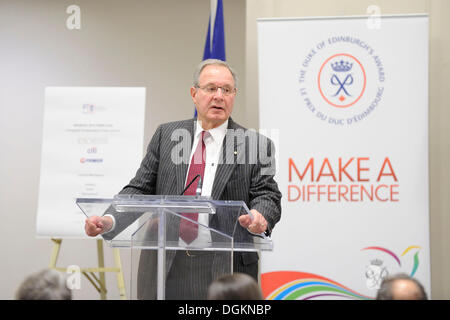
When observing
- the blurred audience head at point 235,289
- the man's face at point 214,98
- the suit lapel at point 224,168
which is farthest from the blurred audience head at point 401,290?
the man's face at point 214,98

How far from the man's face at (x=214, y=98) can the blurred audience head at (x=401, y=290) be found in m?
1.38

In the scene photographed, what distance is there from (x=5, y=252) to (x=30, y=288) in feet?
17.2

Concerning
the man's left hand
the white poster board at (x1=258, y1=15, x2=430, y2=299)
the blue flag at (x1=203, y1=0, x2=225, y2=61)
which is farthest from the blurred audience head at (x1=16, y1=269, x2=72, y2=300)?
the blue flag at (x1=203, y1=0, x2=225, y2=61)

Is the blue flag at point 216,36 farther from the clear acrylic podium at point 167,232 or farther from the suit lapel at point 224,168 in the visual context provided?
the clear acrylic podium at point 167,232

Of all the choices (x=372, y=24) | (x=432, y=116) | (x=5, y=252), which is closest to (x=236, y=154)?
(x=372, y=24)

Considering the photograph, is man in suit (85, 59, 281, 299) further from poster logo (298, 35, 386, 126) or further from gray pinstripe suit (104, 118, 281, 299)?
poster logo (298, 35, 386, 126)

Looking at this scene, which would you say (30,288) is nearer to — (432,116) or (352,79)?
(352,79)

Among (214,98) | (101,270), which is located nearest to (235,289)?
(214,98)

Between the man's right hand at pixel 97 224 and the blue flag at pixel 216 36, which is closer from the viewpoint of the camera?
the man's right hand at pixel 97 224

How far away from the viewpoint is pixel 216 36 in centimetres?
508

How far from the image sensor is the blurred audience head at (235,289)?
1.57 metres

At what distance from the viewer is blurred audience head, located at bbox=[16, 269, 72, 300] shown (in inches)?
63.0

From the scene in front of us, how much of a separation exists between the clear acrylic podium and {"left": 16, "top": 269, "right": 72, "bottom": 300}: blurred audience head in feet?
1.52

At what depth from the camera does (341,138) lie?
441 cm
